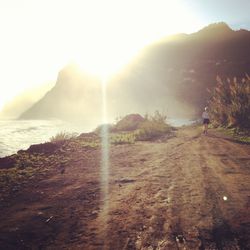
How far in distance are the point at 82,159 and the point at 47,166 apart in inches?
56.4

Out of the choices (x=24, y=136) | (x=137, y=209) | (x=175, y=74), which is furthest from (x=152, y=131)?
(x=175, y=74)

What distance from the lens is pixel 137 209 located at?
5484 millimetres

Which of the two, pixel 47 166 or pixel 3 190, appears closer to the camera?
pixel 3 190

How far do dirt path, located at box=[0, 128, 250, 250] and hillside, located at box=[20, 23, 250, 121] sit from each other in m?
45.7

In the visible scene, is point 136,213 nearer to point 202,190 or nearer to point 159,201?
point 159,201

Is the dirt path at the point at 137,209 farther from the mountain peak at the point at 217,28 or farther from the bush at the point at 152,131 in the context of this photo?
the mountain peak at the point at 217,28

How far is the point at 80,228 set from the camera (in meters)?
4.82

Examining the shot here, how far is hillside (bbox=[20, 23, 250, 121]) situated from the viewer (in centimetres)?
6322

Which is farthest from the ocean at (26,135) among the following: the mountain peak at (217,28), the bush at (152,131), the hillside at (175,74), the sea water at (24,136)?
the mountain peak at (217,28)

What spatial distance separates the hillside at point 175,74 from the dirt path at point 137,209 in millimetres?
45719

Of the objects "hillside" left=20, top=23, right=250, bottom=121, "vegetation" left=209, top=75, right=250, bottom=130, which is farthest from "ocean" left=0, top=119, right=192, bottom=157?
"hillside" left=20, top=23, right=250, bottom=121

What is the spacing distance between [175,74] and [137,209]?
73.6m

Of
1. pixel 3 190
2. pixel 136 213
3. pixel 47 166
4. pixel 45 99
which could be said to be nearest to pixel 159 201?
pixel 136 213

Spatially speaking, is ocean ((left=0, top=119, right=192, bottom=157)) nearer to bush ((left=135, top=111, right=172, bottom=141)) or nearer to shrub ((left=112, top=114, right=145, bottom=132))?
shrub ((left=112, top=114, right=145, bottom=132))
